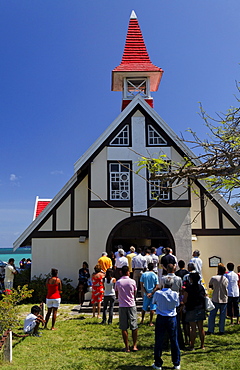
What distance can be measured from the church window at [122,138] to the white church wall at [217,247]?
5.47 m

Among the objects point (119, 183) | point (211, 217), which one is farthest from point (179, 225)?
point (119, 183)

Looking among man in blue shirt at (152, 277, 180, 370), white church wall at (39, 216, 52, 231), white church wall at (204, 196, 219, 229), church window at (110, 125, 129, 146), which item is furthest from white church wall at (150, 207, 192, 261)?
man in blue shirt at (152, 277, 180, 370)

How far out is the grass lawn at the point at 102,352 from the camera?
23.7ft

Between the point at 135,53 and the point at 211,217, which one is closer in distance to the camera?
the point at 211,217

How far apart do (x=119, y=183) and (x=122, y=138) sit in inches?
80.4

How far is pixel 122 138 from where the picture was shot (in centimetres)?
1694

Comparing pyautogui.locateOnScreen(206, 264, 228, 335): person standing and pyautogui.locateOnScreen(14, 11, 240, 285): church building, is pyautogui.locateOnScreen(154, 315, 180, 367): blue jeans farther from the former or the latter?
pyautogui.locateOnScreen(14, 11, 240, 285): church building

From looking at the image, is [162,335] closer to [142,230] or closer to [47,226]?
[142,230]

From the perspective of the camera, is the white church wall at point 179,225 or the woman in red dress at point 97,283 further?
the white church wall at point 179,225

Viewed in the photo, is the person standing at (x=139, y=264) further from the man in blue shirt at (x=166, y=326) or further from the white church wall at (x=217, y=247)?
the man in blue shirt at (x=166, y=326)

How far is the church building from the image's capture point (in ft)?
53.7

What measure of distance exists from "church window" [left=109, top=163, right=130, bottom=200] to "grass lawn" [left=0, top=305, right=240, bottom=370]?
6941 millimetres

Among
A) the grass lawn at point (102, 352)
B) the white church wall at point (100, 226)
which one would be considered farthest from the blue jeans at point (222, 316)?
the white church wall at point (100, 226)

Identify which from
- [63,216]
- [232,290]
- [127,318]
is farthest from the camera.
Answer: [63,216]
